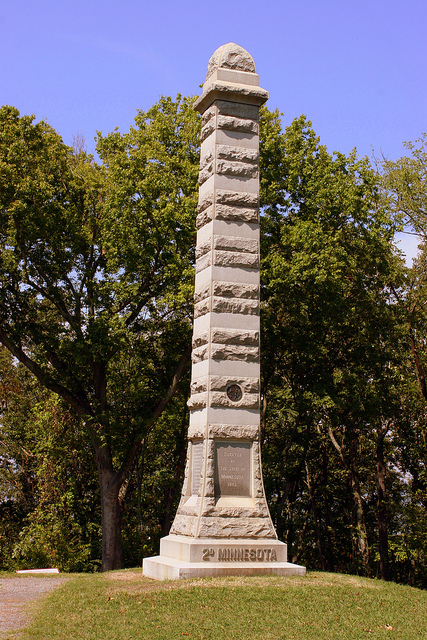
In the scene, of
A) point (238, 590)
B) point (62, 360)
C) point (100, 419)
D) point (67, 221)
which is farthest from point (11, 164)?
point (238, 590)

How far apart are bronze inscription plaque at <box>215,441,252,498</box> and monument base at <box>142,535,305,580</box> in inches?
30.5

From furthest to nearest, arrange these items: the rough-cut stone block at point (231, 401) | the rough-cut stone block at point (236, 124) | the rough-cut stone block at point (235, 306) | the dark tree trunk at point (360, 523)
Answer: the dark tree trunk at point (360, 523) → the rough-cut stone block at point (236, 124) → the rough-cut stone block at point (235, 306) → the rough-cut stone block at point (231, 401)

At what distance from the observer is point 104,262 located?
2156cm

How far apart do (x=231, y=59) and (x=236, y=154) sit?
1934 mm

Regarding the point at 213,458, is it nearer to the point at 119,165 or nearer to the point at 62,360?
the point at 62,360

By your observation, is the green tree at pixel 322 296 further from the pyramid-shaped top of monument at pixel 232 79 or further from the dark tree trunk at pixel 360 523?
the pyramid-shaped top of monument at pixel 232 79

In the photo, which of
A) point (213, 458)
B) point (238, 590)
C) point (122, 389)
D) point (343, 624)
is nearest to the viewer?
point (343, 624)

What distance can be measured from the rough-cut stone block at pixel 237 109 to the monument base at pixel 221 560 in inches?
294

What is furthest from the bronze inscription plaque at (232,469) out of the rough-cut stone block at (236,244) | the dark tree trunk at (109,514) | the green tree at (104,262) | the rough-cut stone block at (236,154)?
the dark tree trunk at (109,514)

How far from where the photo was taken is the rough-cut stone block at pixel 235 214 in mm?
11859

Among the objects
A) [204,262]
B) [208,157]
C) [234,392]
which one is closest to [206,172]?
[208,157]

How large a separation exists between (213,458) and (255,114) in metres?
6.37

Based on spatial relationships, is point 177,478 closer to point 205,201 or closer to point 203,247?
point 203,247

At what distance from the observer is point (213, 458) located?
10.7 m
